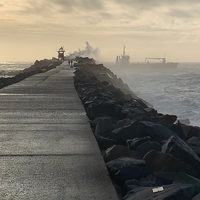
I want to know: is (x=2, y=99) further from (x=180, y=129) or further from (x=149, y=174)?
(x=149, y=174)

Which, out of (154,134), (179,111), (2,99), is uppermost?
(154,134)

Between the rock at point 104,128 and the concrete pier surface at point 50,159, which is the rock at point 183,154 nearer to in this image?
the concrete pier surface at point 50,159

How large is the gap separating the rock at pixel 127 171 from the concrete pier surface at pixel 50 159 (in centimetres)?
9

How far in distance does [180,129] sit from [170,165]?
7.15 feet

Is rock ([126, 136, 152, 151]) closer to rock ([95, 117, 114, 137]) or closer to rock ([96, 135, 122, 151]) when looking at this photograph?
rock ([96, 135, 122, 151])

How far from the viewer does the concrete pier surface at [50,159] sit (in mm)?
2730

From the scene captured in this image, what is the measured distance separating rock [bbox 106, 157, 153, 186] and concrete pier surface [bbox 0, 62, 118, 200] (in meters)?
0.09

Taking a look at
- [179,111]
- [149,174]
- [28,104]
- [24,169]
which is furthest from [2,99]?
[179,111]

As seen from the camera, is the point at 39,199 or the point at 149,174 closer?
Result: the point at 39,199

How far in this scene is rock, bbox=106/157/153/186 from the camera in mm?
3027

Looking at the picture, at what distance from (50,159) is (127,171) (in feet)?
2.98

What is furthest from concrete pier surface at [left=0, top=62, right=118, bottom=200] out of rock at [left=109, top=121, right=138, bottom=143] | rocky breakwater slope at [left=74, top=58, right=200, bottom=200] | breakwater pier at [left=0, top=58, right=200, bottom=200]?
rock at [left=109, top=121, right=138, bottom=143]

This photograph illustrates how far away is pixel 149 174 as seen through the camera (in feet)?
10.1

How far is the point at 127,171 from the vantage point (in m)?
3.05
